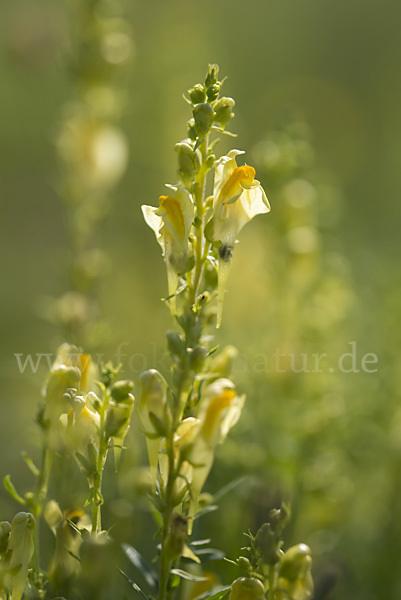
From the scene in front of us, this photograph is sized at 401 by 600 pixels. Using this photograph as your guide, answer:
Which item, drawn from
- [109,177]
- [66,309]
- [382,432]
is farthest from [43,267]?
[382,432]

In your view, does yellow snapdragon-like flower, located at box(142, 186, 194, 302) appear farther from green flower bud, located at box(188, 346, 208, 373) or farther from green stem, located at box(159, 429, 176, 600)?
green stem, located at box(159, 429, 176, 600)

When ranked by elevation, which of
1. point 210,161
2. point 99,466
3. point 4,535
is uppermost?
point 210,161

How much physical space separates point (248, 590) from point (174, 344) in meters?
0.39

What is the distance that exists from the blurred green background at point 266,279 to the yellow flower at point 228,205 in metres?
0.47

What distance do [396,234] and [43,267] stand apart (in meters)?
2.68

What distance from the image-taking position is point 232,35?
7469mm

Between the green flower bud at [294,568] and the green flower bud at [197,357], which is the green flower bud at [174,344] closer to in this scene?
the green flower bud at [197,357]

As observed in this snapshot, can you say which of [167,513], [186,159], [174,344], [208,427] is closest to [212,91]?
[186,159]

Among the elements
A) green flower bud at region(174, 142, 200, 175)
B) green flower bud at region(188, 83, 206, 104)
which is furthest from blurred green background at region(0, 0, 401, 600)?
green flower bud at region(188, 83, 206, 104)

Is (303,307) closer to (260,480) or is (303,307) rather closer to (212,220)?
(260,480)

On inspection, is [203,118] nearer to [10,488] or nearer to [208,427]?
[208,427]

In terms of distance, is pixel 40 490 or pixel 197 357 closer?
pixel 197 357

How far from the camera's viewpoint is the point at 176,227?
1.04 m

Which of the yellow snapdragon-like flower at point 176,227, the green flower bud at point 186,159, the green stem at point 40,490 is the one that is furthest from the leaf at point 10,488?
the green flower bud at point 186,159
